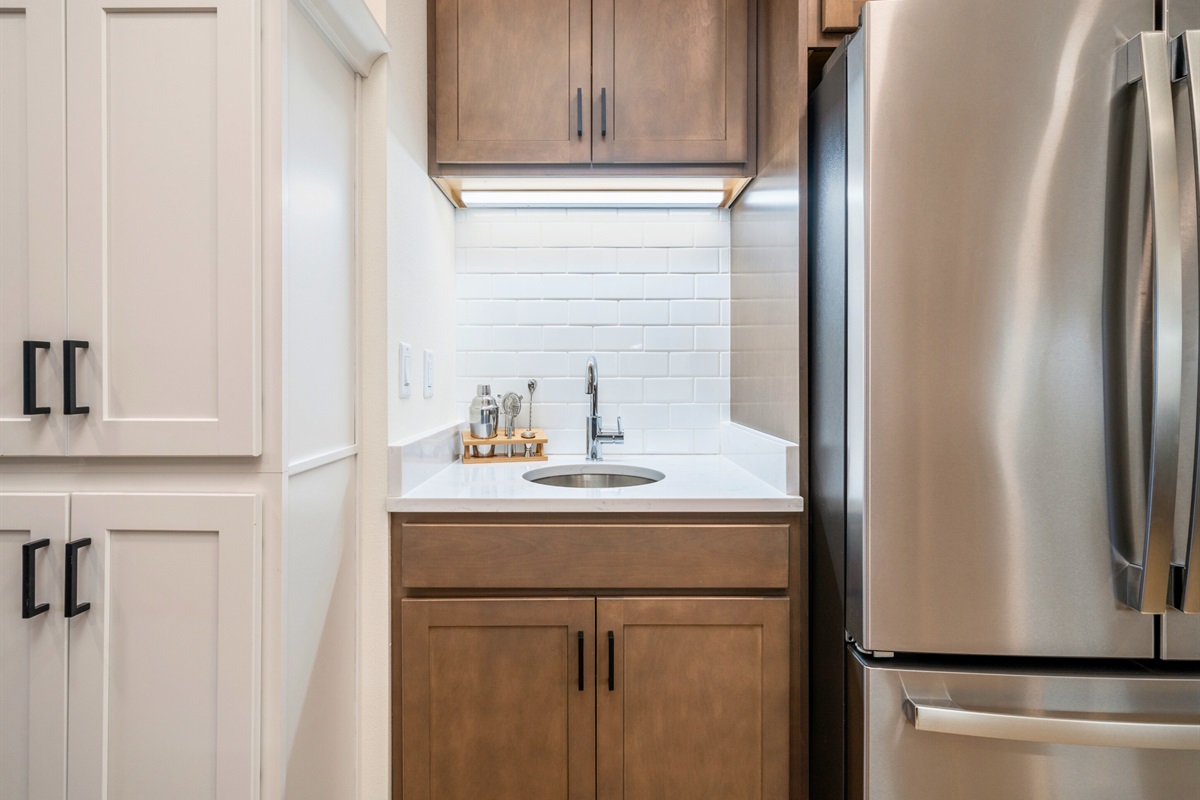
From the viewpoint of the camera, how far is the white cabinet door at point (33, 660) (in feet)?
3.19

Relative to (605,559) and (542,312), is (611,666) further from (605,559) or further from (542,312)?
(542,312)

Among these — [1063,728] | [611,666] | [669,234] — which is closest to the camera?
[1063,728]

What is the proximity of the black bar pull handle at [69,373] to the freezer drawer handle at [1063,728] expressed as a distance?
4.97 feet

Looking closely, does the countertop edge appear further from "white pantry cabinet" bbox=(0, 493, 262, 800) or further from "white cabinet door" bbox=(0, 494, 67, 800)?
"white cabinet door" bbox=(0, 494, 67, 800)

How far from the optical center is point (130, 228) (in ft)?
3.19

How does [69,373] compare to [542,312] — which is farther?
[542,312]

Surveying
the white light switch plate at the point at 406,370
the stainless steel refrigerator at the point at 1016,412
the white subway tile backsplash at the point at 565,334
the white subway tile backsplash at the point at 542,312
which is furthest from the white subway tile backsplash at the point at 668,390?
the stainless steel refrigerator at the point at 1016,412

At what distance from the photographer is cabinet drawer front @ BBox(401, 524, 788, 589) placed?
4.45 ft

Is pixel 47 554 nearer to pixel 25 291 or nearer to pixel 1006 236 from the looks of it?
pixel 25 291

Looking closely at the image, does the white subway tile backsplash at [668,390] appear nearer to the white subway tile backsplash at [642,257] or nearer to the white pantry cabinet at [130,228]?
the white subway tile backsplash at [642,257]

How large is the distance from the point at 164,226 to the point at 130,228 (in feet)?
0.17

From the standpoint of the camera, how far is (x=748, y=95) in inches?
65.3

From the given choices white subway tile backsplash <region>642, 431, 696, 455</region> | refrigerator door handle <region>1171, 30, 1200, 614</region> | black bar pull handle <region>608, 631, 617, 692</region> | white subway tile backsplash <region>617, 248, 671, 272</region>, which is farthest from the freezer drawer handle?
white subway tile backsplash <region>617, 248, 671, 272</region>

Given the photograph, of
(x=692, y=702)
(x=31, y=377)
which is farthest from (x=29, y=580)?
(x=692, y=702)
